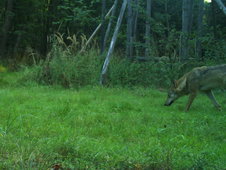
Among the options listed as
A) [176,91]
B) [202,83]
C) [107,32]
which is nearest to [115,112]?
[176,91]

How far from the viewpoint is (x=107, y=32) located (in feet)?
55.3

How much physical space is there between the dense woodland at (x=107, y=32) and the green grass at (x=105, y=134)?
148 inches

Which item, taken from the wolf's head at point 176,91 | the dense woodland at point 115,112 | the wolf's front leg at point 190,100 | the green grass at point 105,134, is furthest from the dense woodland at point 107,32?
the wolf's front leg at point 190,100

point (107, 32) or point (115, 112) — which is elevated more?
point (107, 32)

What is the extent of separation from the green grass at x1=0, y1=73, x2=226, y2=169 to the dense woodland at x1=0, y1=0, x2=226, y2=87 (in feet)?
12.3

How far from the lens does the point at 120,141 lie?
561 cm

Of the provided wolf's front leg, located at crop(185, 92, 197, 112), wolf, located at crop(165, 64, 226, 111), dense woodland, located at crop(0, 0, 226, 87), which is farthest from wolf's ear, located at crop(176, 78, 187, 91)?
dense woodland, located at crop(0, 0, 226, 87)

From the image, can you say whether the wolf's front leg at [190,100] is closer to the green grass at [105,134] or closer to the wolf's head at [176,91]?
the green grass at [105,134]

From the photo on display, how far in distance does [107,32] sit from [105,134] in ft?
36.9

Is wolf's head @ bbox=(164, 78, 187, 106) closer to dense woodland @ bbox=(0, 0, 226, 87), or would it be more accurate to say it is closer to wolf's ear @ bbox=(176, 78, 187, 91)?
wolf's ear @ bbox=(176, 78, 187, 91)

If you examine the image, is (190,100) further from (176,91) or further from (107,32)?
(107,32)

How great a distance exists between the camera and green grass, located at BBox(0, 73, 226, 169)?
13.0 ft

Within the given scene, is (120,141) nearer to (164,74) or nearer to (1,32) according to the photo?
(164,74)

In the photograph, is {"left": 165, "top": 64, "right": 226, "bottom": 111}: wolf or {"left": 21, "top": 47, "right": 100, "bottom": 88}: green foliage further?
{"left": 21, "top": 47, "right": 100, "bottom": 88}: green foliage
